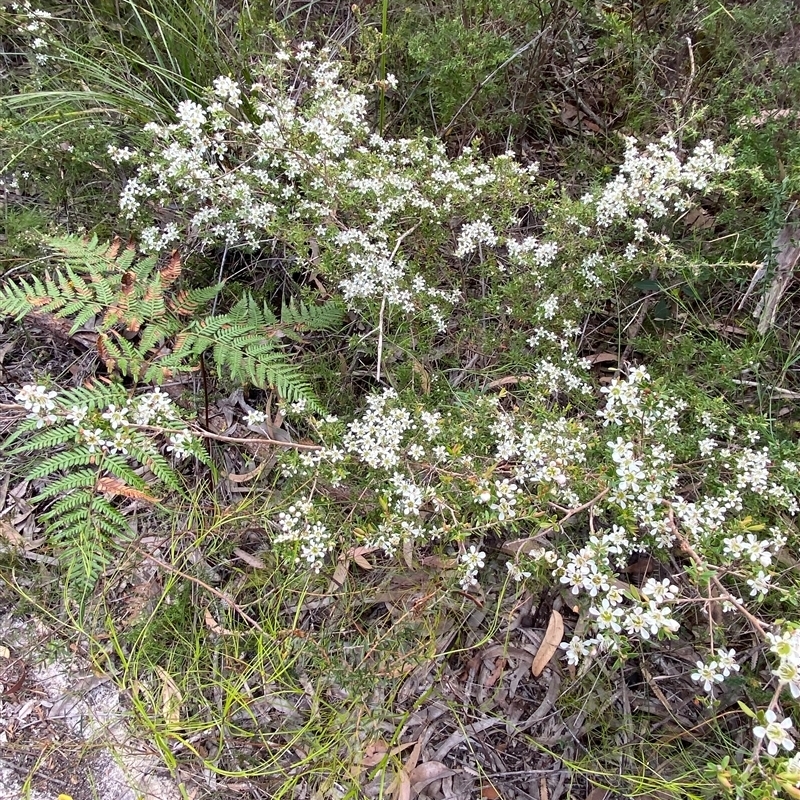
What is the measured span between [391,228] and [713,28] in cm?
258

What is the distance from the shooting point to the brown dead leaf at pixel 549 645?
3.49 m

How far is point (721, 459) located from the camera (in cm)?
304

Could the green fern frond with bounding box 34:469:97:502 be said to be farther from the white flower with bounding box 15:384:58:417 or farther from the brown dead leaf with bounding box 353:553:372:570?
the brown dead leaf with bounding box 353:553:372:570

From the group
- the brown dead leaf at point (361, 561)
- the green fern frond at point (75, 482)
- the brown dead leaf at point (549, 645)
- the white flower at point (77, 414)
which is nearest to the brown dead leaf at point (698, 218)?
the brown dead leaf at point (549, 645)

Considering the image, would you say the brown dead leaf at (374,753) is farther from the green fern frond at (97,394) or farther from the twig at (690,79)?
the twig at (690,79)

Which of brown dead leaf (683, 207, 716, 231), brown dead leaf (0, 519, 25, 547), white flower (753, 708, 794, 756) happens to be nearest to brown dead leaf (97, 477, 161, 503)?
brown dead leaf (0, 519, 25, 547)

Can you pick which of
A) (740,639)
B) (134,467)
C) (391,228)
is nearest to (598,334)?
(391,228)

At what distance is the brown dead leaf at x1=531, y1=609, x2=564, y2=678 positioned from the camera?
137 inches

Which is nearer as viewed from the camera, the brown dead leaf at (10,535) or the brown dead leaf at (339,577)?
the brown dead leaf at (339,577)

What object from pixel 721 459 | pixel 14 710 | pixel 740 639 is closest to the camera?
pixel 721 459

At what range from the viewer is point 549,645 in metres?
3.51

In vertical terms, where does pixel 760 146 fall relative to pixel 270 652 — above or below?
above

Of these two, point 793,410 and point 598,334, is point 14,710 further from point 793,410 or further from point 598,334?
point 793,410

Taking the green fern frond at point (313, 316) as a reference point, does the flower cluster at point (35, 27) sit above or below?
above
